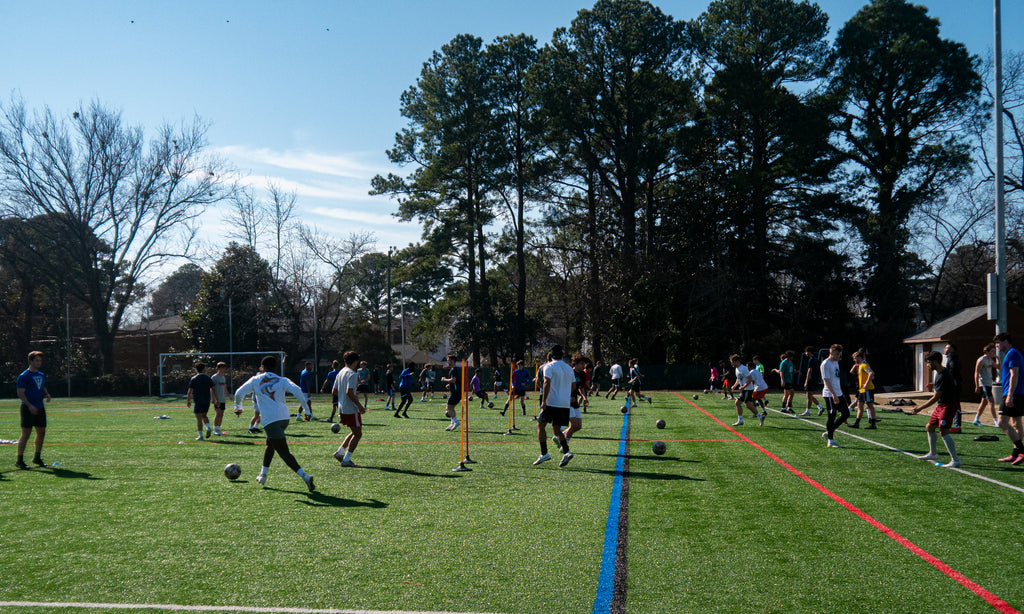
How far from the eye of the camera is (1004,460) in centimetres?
1141

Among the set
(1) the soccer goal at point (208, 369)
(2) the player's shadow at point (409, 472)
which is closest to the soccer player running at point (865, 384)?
(2) the player's shadow at point (409, 472)

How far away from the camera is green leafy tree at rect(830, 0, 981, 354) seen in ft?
133

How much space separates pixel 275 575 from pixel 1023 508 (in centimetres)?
801

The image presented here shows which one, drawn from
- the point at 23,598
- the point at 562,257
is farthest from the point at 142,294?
the point at 23,598

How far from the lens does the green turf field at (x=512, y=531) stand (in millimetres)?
A: 5324

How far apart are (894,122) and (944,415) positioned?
37028mm

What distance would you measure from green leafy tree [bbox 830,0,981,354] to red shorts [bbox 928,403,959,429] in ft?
110

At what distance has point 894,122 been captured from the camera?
41719 mm

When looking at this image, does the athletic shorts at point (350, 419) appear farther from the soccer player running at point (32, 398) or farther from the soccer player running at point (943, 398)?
the soccer player running at point (943, 398)

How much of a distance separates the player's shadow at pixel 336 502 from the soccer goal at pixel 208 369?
3380 centimetres

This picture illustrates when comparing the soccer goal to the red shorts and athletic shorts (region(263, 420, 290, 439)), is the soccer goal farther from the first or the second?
the red shorts

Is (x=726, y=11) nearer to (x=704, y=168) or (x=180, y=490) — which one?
(x=704, y=168)

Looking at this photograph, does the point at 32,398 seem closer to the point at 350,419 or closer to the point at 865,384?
the point at 350,419

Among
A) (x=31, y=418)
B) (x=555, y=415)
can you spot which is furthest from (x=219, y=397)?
(x=555, y=415)
